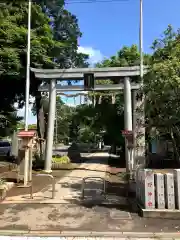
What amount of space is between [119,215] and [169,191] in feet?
5.06

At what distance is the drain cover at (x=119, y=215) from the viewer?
7.73 meters

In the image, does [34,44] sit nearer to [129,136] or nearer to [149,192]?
[129,136]

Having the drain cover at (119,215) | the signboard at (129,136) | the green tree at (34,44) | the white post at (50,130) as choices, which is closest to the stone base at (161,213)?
the drain cover at (119,215)

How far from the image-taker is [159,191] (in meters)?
7.92

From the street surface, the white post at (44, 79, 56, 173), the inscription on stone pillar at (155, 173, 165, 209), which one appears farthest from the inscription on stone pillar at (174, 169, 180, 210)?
the white post at (44, 79, 56, 173)

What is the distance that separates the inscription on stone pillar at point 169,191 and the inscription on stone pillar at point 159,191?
0.11m

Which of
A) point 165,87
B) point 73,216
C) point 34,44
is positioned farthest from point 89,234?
point 34,44

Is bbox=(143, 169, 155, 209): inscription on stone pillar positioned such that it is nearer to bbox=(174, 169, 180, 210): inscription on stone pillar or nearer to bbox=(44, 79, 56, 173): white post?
bbox=(174, 169, 180, 210): inscription on stone pillar

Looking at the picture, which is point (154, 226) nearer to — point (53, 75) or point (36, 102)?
point (53, 75)

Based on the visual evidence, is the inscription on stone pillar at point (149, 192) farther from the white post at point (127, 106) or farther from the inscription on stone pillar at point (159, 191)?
the white post at point (127, 106)

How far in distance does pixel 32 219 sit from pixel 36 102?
17.9m

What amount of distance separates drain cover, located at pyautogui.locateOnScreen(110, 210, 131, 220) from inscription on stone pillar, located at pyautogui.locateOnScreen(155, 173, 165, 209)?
890mm

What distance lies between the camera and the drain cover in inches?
304

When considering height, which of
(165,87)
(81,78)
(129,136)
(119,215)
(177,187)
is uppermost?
(81,78)
